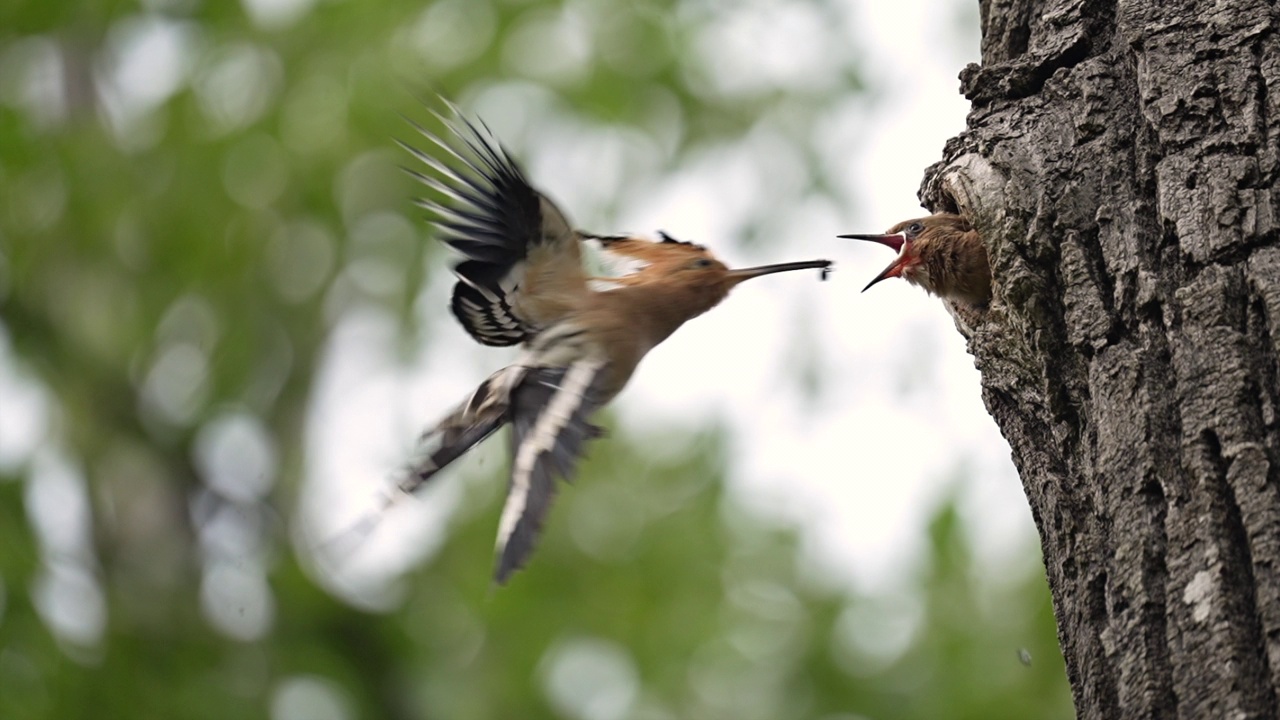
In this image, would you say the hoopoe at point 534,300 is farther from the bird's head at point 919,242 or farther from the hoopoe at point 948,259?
the hoopoe at point 948,259

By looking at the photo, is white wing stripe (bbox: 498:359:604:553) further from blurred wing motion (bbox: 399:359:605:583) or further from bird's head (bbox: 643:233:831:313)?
bird's head (bbox: 643:233:831:313)

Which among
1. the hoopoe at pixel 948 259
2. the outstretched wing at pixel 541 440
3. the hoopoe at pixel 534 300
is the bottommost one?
the outstretched wing at pixel 541 440

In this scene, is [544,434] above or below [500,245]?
below

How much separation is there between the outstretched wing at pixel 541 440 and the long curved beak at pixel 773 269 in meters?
0.70

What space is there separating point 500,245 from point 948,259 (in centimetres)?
129

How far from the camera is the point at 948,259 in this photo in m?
3.45

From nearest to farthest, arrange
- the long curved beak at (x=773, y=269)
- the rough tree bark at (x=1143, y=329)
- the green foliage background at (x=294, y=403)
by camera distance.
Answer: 1. the rough tree bark at (x=1143, y=329)
2. the long curved beak at (x=773, y=269)
3. the green foliage background at (x=294, y=403)

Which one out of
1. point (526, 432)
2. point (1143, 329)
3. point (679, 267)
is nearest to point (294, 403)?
point (679, 267)

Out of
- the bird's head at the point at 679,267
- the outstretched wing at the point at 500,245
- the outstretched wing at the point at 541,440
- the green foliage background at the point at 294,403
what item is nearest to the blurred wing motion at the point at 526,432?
the outstretched wing at the point at 541,440

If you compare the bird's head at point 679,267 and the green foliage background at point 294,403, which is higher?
the green foliage background at point 294,403

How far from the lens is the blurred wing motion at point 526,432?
113 inches

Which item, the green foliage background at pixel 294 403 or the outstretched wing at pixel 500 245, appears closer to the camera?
the outstretched wing at pixel 500 245

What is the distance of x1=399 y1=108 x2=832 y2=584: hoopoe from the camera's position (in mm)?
3486

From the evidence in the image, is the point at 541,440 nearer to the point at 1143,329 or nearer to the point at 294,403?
the point at 1143,329
